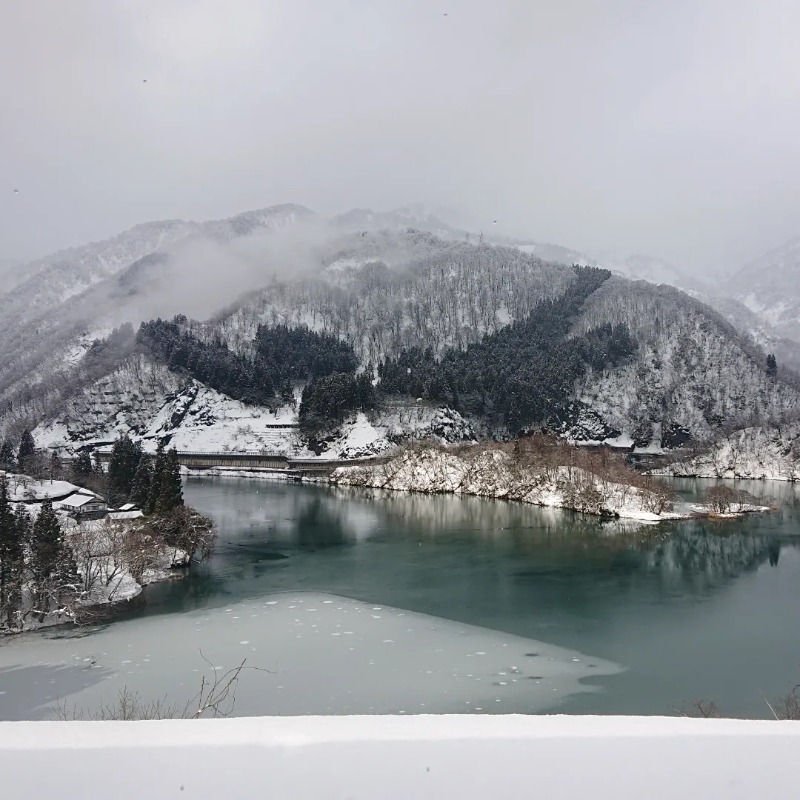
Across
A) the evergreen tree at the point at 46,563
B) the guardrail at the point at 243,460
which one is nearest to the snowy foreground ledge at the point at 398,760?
the evergreen tree at the point at 46,563

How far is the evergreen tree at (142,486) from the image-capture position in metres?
30.9

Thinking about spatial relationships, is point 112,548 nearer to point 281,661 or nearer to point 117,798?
point 281,661

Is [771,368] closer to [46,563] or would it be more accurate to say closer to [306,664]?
[306,664]

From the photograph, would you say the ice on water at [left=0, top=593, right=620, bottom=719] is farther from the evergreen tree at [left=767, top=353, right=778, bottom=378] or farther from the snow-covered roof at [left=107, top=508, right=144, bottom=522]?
the evergreen tree at [left=767, top=353, right=778, bottom=378]

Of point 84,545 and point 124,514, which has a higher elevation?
point 124,514

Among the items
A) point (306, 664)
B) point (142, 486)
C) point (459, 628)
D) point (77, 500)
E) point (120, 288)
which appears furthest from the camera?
point (120, 288)

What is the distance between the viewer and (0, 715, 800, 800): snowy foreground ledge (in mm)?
1799

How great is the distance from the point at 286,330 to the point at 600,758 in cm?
9435

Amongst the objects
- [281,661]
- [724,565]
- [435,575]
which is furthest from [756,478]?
[281,661]

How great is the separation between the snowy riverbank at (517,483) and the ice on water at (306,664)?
2465cm

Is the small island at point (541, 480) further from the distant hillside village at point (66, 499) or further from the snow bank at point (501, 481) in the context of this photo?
the distant hillside village at point (66, 499)

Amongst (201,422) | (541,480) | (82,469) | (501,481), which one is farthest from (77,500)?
(201,422)

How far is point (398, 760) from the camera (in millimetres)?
1853

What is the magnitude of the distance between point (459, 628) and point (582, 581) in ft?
24.6
